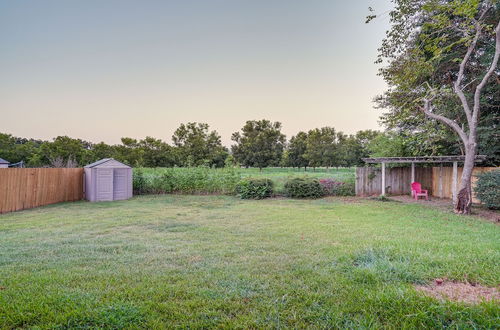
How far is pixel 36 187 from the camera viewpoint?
9.14 meters

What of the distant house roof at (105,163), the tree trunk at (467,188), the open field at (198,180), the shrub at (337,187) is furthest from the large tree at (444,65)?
the distant house roof at (105,163)

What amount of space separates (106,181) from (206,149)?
71.4 ft

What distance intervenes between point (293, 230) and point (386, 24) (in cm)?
883

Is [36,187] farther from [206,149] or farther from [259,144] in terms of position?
[259,144]

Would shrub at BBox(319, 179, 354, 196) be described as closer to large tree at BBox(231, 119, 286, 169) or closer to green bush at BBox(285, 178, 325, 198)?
green bush at BBox(285, 178, 325, 198)

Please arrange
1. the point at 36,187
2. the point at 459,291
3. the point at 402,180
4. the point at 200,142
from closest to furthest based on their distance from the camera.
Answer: the point at 459,291 → the point at 36,187 → the point at 402,180 → the point at 200,142

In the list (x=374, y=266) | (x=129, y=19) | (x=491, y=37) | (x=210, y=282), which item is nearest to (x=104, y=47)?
(x=129, y=19)

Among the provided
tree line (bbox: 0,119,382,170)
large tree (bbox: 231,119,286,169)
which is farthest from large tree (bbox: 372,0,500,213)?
large tree (bbox: 231,119,286,169)

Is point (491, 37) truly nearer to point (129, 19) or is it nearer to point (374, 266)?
point (374, 266)

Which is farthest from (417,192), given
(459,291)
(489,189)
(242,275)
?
(242,275)

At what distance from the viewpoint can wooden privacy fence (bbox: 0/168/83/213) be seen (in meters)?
8.16

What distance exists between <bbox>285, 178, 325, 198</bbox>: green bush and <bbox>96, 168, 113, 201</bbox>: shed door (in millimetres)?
7961

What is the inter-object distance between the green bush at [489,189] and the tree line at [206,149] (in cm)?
1404

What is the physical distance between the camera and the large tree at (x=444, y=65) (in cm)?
763
